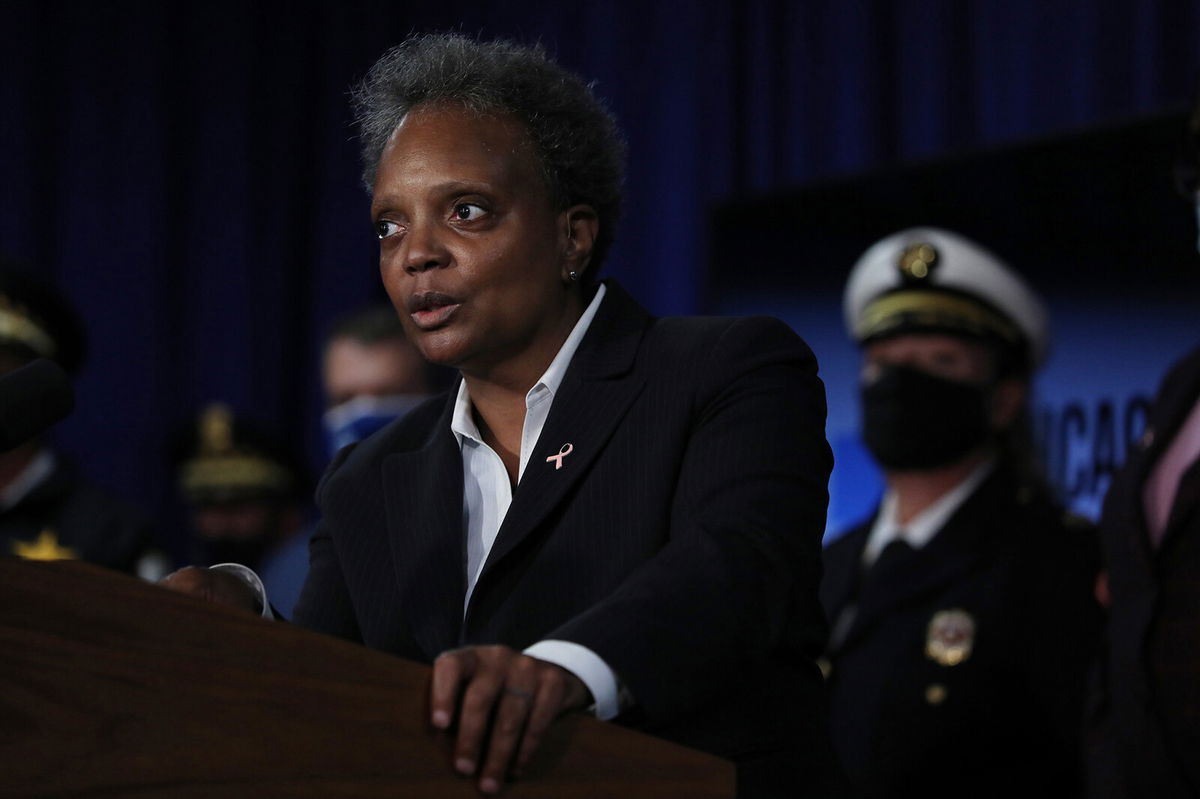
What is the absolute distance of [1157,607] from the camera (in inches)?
91.7

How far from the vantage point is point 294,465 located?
5125 millimetres

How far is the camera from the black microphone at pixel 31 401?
103cm

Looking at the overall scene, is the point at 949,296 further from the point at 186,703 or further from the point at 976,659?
the point at 186,703

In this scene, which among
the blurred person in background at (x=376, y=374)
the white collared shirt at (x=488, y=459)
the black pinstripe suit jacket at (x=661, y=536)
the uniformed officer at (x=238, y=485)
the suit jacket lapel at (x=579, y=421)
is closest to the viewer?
the black pinstripe suit jacket at (x=661, y=536)

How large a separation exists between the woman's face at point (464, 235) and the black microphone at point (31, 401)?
410 millimetres

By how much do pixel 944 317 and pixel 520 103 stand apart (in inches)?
76.8

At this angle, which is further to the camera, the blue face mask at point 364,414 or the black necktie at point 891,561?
the blue face mask at point 364,414

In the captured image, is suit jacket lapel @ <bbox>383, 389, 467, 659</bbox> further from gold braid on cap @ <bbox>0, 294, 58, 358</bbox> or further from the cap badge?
gold braid on cap @ <bbox>0, 294, 58, 358</bbox>

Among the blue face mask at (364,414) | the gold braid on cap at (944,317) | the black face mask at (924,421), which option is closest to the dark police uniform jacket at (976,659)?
the black face mask at (924,421)

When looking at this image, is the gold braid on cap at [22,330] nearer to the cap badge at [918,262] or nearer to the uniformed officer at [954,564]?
the uniformed officer at [954,564]

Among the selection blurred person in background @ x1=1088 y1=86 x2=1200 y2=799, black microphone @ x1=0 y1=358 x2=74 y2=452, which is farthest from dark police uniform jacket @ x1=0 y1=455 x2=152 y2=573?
black microphone @ x1=0 y1=358 x2=74 y2=452

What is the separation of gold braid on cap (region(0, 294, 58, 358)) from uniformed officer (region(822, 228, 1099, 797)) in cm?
179

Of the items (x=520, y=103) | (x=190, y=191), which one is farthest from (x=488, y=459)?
(x=190, y=191)

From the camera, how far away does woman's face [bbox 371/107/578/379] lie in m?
1.45
